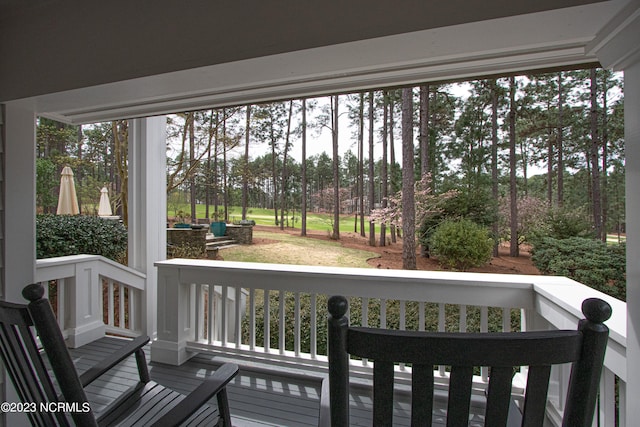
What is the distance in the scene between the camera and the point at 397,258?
24.7 feet

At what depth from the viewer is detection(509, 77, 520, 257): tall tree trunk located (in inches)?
263

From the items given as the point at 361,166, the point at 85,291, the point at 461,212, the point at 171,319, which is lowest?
the point at 171,319

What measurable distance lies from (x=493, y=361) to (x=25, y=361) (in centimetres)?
144

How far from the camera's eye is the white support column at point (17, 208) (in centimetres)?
177

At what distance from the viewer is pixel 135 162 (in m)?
3.29

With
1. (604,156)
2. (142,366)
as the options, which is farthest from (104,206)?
(604,156)

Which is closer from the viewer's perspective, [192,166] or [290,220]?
[192,166]

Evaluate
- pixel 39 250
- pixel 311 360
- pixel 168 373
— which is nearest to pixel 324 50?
pixel 311 360

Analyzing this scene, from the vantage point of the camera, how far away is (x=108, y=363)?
1.42 m

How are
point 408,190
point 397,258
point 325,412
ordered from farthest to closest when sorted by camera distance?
1. point 397,258
2. point 408,190
3. point 325,412

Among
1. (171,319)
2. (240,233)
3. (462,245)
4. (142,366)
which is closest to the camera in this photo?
(142,366)

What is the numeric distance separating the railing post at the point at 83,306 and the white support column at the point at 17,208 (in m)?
1.40

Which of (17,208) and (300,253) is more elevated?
(17,208)

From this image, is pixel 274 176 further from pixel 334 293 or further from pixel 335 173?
pixel 334 293
